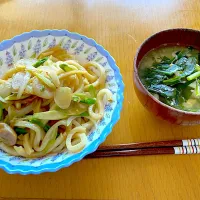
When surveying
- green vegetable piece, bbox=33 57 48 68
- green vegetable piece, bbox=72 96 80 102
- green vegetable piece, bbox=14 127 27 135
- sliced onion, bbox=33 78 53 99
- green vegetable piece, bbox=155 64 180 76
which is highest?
green vegetable piece, bbox=33 57 48 68

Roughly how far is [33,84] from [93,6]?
2.69 feet

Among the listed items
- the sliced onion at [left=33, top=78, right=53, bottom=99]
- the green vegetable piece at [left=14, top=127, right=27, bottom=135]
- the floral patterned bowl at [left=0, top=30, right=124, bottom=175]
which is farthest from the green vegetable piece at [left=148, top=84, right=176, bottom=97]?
the green vegetable piece at [left=14, top=127, right=27, bottom=135]

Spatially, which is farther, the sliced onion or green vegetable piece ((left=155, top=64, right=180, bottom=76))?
green vegetable piece ((left=155, top=64, right=180, bottom=76))

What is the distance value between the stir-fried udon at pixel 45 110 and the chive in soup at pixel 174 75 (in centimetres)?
19

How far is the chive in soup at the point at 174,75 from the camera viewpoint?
109 centimetres

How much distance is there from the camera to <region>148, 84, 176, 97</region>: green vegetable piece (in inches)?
42.8

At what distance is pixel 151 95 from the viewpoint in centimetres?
98

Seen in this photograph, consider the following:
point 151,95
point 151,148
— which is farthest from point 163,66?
point 151,148

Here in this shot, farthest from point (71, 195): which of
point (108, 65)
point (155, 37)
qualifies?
point (155, 37)

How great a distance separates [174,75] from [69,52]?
1.58 feet

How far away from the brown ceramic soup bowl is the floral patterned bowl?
0.34 ft

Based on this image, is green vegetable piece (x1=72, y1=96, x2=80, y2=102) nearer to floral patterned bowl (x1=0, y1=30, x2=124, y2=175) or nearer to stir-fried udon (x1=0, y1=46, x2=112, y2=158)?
stir-fried udon (x1=0, y1=46, x2=112, y2=158)

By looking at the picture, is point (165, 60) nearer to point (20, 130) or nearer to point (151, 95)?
point (151, 95)

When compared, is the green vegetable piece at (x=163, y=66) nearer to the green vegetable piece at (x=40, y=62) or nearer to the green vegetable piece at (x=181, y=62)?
the green vegetable piece at (x=181, y=62)
